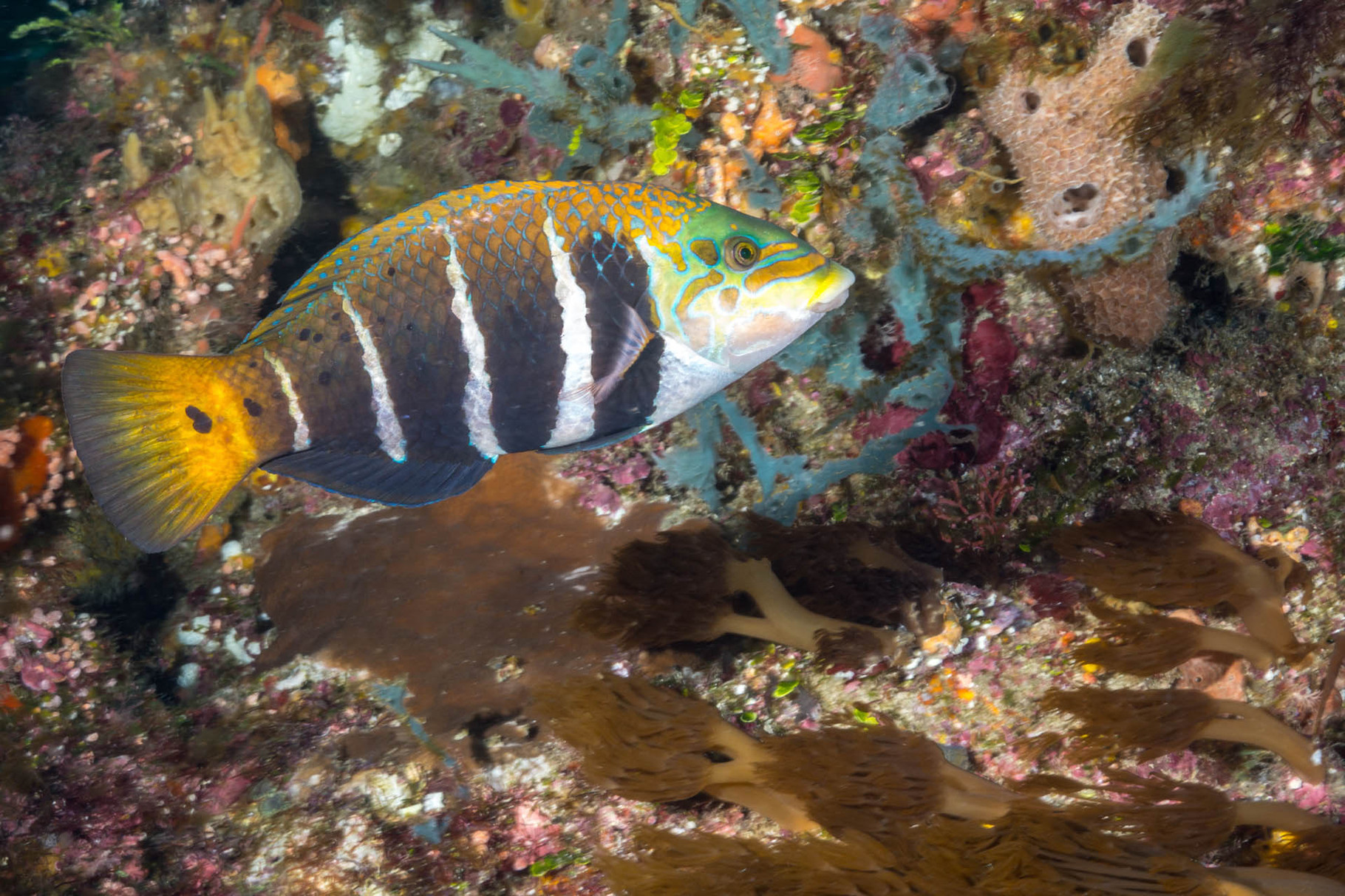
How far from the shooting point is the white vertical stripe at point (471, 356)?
1.91 m

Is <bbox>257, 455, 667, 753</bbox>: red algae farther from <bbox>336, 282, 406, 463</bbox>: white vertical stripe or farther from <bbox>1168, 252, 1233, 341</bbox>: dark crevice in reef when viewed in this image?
<bbox>1168, 252, 1233, 341</bbox>: dark crevice in reef

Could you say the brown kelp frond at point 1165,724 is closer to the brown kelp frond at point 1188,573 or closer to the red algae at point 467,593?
the brown kelp frond at point 1188,573

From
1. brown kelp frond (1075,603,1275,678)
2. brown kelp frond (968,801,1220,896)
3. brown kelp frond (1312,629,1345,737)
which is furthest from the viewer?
brown kelp frond (1312,629,1345,737)

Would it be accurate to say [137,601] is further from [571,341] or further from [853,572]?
[853,572]

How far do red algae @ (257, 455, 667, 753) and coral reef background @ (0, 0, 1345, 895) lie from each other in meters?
0.02

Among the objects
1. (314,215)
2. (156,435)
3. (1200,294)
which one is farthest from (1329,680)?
(314,215)

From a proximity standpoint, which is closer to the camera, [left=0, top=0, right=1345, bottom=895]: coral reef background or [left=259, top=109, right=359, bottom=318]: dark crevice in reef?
[left=0, top=0, right=1345, bottom=895]: coral reef background

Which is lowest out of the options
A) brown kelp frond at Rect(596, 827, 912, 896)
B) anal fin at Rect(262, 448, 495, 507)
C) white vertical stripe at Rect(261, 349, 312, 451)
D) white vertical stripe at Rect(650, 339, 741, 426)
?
brown kelp frond at Rect(596, 827, 912, 896)

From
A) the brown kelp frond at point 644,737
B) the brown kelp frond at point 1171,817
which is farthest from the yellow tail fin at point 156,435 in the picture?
the brown kelp frond at point 1171,817

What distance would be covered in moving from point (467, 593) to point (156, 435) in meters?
1.68

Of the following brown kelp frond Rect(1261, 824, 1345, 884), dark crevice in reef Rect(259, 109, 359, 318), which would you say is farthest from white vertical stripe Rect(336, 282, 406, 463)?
brown kelp frond Rect(1261, 824, 1345, 884)

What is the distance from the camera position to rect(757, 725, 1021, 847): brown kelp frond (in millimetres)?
2410

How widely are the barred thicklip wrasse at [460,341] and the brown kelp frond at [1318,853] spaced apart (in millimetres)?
2511

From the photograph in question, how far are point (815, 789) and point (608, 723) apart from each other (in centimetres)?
82
